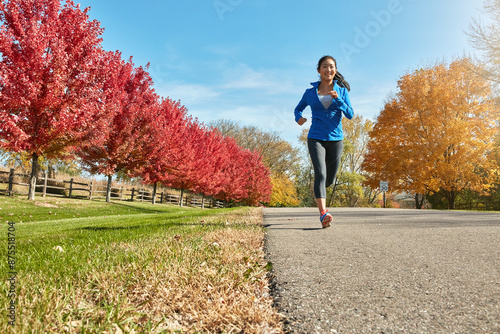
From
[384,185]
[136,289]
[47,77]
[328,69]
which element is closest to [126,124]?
[47,77]

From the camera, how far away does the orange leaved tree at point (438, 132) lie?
19656mm

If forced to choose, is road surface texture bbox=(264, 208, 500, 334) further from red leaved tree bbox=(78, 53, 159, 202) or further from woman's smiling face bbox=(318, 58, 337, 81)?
red leaved tree bbox=(78, 53, 159, 202)

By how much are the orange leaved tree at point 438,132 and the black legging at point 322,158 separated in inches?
669

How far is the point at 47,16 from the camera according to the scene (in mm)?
12938

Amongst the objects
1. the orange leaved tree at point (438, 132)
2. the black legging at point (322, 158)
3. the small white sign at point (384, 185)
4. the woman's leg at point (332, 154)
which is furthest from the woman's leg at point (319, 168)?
the small white sign at point (384, 185)

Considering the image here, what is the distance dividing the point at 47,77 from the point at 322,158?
1149 centimetres

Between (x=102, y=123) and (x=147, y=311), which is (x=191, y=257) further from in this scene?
(x=102, y=123)

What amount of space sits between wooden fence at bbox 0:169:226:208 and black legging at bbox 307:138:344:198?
18614 mm

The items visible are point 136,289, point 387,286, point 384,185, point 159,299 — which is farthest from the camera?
point 384,185

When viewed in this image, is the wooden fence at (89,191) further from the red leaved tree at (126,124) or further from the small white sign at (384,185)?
the small white sign at (384,185)

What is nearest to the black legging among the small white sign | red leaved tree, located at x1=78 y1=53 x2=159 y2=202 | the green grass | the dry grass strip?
the green grass

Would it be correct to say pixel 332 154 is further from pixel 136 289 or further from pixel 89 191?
pixel 89 191

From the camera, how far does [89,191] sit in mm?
23578

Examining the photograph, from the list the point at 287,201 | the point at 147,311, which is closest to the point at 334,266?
the point at 147,311
